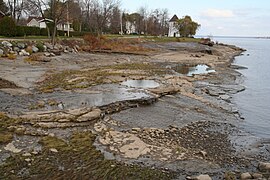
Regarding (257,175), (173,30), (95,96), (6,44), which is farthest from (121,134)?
(173,30)

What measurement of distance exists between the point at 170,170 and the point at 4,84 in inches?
452

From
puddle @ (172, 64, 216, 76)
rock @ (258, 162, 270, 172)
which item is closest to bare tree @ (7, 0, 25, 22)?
puddle @ (172, 64, 216, 76)

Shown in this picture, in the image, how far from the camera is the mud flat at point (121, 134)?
7062 mm

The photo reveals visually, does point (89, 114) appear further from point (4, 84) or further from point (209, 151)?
point (4, 84)

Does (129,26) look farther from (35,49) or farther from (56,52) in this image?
(35,49)

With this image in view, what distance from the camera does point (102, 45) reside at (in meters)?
42.3

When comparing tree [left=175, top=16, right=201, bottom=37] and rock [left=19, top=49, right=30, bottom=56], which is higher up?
tree [left=175, top=16, right=201, bottom=37]

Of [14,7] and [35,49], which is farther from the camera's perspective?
[14,7]

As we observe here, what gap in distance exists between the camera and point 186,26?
94938 mm

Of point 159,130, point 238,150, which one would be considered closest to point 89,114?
point 159,130

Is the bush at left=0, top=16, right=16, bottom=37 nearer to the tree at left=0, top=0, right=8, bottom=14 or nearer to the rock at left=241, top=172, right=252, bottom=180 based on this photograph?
the tree at left=0, top=0, right=8, bottom=14

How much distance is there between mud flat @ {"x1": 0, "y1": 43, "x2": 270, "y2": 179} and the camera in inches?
278

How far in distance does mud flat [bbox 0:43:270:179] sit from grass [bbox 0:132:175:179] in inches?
0.9

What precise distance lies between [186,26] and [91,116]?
8898cm
